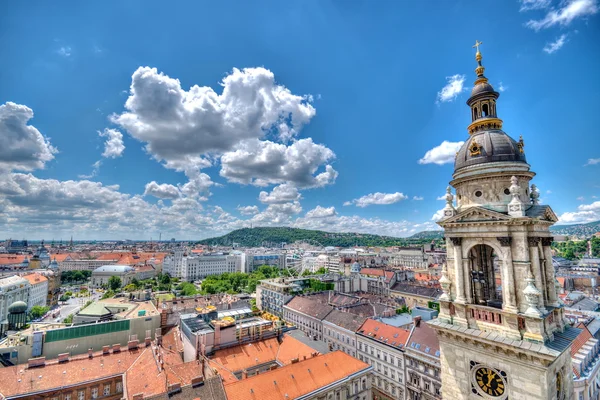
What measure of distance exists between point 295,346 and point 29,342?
3998cm

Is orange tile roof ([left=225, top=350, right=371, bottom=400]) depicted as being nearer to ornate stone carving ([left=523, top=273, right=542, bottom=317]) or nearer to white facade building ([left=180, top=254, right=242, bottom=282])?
ornate stone carving ([left=523, top=273, right=542, bottom=317])

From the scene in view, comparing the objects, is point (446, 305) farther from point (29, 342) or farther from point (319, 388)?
point (29, 342)

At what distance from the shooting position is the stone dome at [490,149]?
1453 cm

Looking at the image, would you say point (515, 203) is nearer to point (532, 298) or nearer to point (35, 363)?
point (532, 298)

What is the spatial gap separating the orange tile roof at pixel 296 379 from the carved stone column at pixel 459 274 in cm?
2420

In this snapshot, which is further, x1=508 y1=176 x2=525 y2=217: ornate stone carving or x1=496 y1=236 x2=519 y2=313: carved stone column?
x1=496 y1=236 x2=519 y2=313: carved stone column

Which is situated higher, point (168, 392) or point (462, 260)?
point (462, 260)

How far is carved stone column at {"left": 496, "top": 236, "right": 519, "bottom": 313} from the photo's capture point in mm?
13430

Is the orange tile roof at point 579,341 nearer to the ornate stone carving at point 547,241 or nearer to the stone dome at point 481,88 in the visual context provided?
the ornate stone carving at point 547,241

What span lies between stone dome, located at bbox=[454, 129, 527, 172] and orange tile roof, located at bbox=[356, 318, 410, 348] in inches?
1531

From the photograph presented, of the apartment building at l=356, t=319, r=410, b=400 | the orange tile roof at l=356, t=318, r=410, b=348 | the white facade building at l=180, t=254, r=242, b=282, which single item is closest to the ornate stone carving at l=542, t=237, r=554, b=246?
the apartment building at l=356, t=319, r=410, b=400

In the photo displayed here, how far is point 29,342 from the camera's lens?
44.7 metres

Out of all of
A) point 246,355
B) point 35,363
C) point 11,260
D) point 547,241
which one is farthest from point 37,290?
point 547,241

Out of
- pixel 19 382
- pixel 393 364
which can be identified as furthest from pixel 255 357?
pixel 19 382
